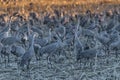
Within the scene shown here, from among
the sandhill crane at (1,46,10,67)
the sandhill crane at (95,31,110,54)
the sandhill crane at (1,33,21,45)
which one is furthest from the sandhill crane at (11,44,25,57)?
the sandhill crane at (95,31,110,54)

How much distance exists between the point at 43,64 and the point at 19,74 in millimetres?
1023

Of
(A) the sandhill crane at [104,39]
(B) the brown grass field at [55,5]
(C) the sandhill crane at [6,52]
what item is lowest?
(C) the sandhill crane at [6,52]

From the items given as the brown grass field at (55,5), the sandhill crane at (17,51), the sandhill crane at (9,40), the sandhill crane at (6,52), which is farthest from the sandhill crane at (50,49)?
the brown grass field at (55,5)


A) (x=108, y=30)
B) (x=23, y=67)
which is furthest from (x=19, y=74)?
(x=108, y=30)

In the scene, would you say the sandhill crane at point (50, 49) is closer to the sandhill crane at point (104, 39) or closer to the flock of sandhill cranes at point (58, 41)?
the flock of sandhill cranes at point (58, 41)

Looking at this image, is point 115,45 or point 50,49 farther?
point 115,45

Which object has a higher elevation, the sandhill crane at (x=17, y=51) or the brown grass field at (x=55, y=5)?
the brown grass field at (x=55, y=5)

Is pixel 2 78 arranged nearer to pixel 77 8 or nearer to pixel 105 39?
pixel 105 39

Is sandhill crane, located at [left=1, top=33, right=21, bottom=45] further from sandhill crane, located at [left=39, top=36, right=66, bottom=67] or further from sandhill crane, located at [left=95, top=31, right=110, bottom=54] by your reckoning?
sandhill crane, located at [left=95, top=31, right=110, bottom=54]

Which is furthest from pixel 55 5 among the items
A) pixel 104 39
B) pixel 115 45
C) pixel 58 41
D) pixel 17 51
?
pixel 17 51

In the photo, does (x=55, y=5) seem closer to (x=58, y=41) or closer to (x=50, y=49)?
(x=58, y=41)

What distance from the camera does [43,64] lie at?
13.0 meters

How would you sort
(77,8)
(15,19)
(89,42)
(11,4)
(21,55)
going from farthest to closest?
(11,4), (77,8), (15,19), (89,42), (21,55)

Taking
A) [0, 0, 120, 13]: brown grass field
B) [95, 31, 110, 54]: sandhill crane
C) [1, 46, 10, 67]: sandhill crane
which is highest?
[0, 0, 120, 13]: brown grass field
